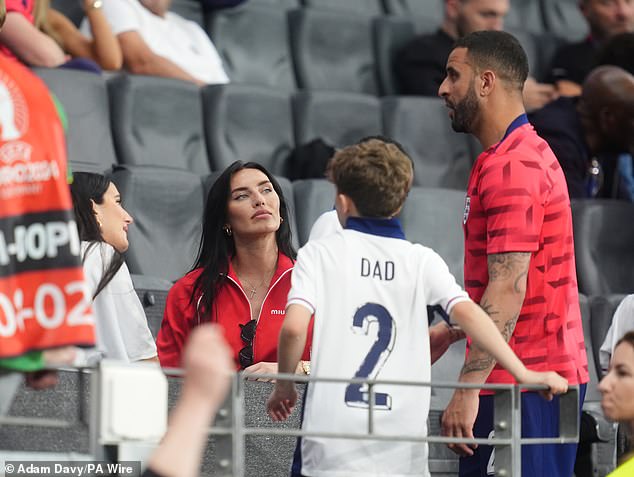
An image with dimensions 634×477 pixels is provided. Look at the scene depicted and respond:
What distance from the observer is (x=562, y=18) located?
7352 mm

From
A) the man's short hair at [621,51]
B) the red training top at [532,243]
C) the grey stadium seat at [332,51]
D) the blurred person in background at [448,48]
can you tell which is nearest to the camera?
the red training top at [532,243]

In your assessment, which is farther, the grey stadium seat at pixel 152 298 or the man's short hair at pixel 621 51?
the man's short hair at pixel 621 51

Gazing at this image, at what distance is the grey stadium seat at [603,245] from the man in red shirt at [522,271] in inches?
75.8

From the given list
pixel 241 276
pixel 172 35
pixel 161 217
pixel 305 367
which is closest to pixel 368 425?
pixel 305 367

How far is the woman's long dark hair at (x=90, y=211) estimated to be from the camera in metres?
3.32

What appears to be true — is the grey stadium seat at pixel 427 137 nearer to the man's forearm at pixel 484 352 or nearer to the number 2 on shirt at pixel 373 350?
the man's forearm at pixel 484 352

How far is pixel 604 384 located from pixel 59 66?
109 inches

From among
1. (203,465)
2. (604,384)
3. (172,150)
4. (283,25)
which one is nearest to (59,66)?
(172,150)

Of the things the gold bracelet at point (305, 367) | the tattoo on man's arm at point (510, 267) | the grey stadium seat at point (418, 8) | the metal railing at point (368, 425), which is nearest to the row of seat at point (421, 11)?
the grey stadium seat at point (418, 8)

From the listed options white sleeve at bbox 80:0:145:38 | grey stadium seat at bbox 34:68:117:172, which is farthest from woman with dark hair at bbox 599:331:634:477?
white sleeve at bbox 80:0:145:38

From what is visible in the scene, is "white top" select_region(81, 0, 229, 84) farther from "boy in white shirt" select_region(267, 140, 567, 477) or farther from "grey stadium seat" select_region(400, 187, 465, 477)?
"boy in white shirt" select_region(267, 140, 567, 477)

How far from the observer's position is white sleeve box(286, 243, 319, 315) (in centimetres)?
262

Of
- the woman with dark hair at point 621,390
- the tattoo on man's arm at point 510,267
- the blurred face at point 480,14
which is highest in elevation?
the blurred face at point 480,14

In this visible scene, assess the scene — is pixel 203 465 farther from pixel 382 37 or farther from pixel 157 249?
pixel 382 37
